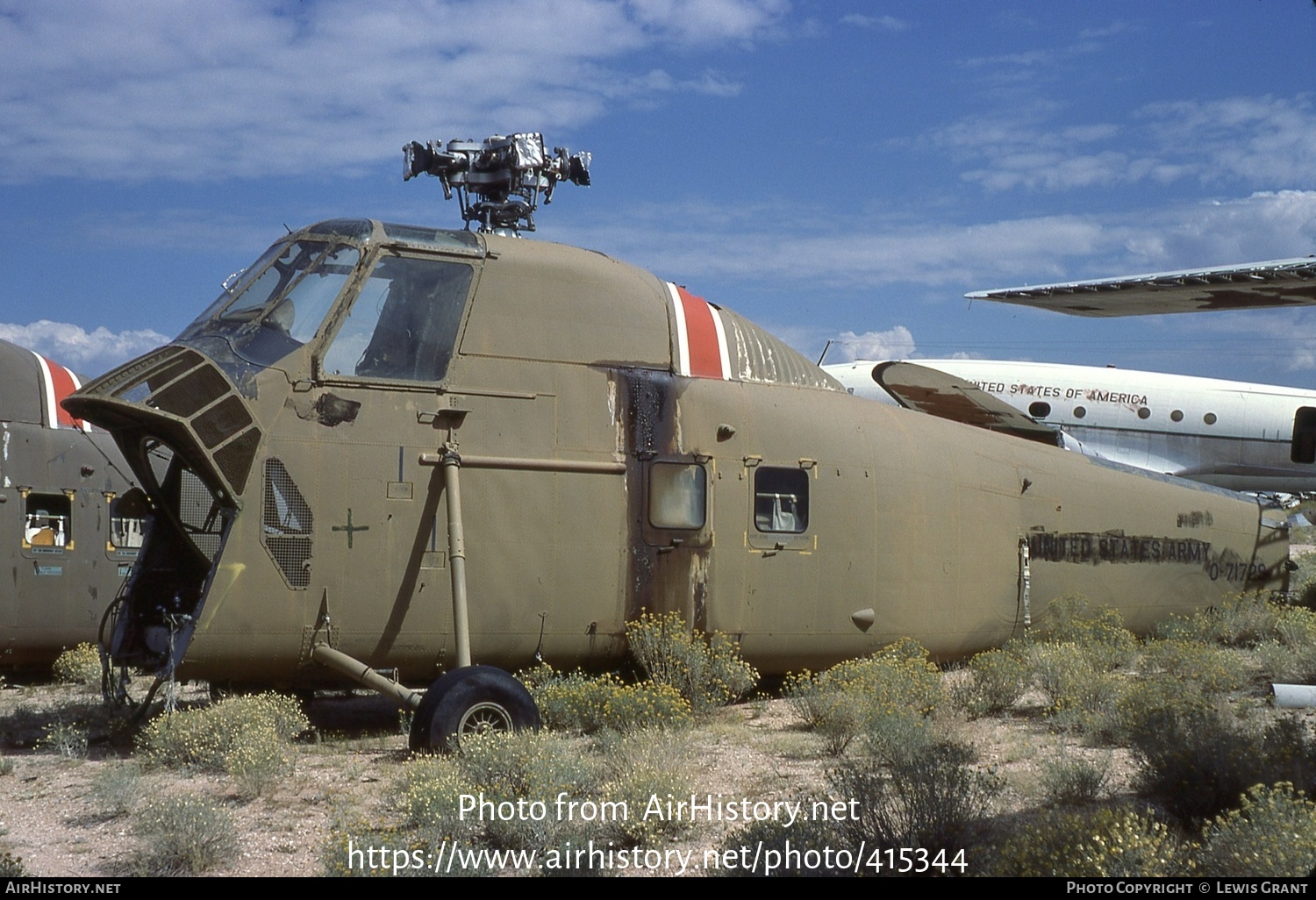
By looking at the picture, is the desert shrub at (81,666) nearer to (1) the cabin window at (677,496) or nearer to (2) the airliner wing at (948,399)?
(1) the cabin window at (677,496)

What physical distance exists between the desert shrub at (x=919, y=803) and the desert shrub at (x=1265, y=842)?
1.24 m

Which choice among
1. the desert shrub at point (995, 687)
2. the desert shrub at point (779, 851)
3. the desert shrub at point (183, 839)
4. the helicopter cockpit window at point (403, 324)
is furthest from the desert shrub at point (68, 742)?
the desert shrub at point (995, 687)

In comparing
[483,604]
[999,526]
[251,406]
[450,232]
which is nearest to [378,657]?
[483,604]

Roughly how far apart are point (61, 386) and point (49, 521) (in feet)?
5.76

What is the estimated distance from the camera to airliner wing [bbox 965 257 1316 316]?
14.4 m

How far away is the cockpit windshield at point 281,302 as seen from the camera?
9.03 metres

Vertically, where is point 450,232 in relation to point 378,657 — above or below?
above

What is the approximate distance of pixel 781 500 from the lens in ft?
34.2

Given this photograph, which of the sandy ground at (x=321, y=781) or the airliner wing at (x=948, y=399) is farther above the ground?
the airliner wing at (x=948, y=399)

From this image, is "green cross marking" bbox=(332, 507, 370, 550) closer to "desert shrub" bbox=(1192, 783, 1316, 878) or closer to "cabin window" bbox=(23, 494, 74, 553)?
"desert shrub" bbox=(1192, 783, 1316, 878)

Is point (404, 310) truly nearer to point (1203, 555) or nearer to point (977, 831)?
point (977, 831)

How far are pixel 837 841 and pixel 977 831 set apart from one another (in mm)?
840

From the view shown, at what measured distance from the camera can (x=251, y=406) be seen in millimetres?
8602

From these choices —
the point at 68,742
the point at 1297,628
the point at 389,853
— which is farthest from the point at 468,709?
the point at 1297,628
